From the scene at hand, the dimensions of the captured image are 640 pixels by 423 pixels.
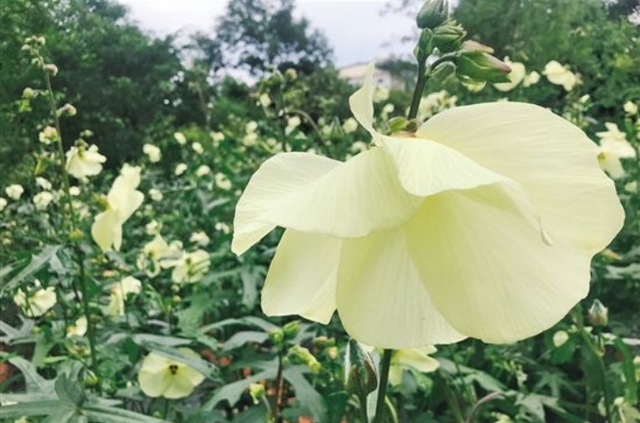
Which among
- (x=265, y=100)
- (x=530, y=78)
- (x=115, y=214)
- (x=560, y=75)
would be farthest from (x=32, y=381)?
(x=530, y=78)

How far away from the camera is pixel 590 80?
101 inches

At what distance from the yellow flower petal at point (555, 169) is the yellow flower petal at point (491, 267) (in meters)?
0.01

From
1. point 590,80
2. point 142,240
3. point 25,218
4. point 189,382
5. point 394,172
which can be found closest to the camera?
point 394,172

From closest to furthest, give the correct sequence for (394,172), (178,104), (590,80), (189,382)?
(394,172)
(189,382)
(178,104)
(590,80)

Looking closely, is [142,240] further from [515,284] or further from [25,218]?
[515,284]

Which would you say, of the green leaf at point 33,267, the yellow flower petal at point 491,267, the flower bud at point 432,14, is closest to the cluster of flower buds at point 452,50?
the flower bud at point 432,14

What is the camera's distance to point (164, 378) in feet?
4.30

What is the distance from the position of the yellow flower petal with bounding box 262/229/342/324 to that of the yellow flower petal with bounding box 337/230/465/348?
0.09 ft

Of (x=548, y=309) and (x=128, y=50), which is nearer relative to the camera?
(x=548, y=309)

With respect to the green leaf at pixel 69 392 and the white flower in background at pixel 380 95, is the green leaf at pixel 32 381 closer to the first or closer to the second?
the green leaf at pixel 69 392

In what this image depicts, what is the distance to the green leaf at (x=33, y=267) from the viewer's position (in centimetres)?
105

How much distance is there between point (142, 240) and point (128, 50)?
1.52 m

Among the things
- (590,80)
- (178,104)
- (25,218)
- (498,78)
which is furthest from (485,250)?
(590,80)

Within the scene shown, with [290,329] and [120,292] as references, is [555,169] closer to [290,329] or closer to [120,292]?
[290,329]
